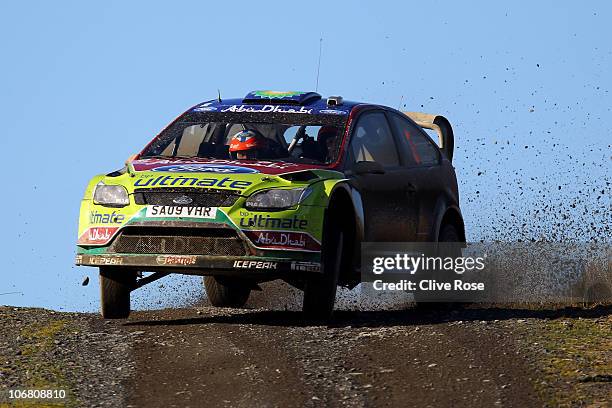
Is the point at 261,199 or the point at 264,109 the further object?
the point at 264,109

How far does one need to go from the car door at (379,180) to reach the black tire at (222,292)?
5.71 feet

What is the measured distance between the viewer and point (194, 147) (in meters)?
11.3

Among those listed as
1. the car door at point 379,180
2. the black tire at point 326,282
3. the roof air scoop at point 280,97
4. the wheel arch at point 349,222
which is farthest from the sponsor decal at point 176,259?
the roof air scoop at point 280,97

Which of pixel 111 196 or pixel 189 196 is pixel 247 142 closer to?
pixel 189 196

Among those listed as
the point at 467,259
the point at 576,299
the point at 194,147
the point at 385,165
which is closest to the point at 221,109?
the point at 194,147

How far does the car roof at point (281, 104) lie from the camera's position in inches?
452

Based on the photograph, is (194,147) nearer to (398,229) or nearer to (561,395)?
(398,229)

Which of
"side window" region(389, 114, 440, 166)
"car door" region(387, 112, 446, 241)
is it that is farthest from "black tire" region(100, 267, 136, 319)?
"side window" region(389, 114, 440, 166)

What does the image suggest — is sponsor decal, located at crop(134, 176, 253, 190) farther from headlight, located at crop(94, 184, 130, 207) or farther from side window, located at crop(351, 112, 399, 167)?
side window, located at crop(351, 112, 399, 167)

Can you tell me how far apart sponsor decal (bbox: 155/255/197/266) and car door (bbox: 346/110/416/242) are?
1469 mm

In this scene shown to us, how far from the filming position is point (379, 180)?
11195 mm

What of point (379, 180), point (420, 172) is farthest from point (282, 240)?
point (420, 172)

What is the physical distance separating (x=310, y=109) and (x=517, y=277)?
3514 millimetres

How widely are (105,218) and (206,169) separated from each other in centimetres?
80
